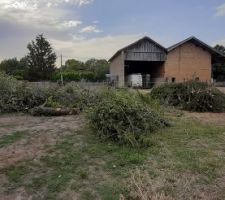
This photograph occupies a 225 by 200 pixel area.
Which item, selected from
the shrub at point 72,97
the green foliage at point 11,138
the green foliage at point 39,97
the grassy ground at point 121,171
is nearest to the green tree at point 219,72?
the shrub at point 72,97

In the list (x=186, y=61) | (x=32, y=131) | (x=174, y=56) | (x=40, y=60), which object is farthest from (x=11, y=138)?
(x=40, y=60)

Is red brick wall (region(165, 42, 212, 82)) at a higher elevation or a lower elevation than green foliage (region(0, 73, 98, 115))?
higher

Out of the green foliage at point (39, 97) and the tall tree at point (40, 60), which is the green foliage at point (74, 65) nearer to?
the tall tree at point (40, 60)

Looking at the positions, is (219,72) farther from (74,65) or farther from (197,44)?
(74,65)

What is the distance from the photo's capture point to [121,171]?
16.1ft

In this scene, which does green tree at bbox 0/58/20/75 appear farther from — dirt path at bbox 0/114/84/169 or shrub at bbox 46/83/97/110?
dirt path at bbox 0/114/84/169

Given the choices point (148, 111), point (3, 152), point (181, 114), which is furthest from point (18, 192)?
point (181, 114)

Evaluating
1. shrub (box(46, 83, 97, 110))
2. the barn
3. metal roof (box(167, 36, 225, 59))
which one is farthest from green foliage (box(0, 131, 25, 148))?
metal roof (box(167, 36, 225, 59))

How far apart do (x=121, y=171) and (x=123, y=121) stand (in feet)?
6.69

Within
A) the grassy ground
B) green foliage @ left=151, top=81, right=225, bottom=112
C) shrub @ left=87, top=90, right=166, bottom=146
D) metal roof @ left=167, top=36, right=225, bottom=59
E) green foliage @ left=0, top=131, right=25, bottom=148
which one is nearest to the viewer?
the grassy ground

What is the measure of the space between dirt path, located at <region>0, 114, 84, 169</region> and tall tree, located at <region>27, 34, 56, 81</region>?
4369cm

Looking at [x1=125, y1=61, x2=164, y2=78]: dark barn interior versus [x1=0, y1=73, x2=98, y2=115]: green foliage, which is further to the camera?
[x1=125, y1=61, x2=164, y2=78]: dark barn interior

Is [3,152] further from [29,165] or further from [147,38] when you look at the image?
[147,38]

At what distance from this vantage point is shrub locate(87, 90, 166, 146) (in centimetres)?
637
